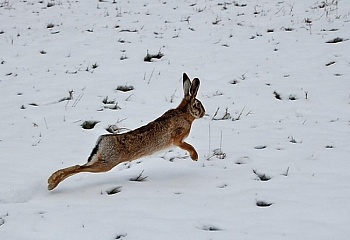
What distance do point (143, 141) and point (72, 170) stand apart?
0.70 metres

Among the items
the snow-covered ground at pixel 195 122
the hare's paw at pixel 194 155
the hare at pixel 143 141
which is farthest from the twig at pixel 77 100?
the hare's paw at pixel 194 155

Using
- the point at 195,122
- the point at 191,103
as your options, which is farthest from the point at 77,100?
the point at 191,103

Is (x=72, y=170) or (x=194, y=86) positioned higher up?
(x=194, y=86)

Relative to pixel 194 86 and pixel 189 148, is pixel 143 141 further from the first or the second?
pixel 194 86

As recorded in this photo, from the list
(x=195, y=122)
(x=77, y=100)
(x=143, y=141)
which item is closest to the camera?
(x=143, y=141)

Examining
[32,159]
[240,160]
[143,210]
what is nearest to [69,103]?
[32,159]

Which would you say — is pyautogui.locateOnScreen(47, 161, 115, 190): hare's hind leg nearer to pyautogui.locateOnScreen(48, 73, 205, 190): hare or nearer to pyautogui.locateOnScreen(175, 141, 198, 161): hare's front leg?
pyautogui.locateOnScreen(48, 73, 205, 190): hare

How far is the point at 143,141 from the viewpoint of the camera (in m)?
5.15

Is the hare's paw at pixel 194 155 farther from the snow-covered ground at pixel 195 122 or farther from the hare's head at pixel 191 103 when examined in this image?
the hare's head at pixel 191 103

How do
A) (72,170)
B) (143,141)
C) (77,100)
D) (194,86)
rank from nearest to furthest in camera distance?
(72,170)
(143,141)
(194,86)
(77,100)

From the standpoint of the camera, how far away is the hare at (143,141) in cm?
500

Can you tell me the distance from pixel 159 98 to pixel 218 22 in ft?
15.2

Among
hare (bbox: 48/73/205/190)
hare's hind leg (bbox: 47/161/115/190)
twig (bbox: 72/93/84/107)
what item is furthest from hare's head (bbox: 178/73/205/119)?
twig (bbox: 72/93/84/107)

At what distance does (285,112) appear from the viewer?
23.3 ft
